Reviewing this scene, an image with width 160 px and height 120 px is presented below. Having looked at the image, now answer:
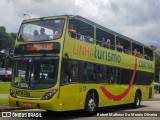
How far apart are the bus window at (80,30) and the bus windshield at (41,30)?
506 millimetres

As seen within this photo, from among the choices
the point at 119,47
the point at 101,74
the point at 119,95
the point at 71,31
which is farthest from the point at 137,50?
the point at 71,31

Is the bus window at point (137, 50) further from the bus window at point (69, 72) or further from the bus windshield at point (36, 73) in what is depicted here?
the bus windshield at point (36, 73)

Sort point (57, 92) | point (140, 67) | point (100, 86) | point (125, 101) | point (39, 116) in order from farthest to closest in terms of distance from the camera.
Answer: point (140, 67)
point (125, 101)
point (100, 86)
point (39, 116)
point (57, 92)

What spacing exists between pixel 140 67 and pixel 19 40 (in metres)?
9.66

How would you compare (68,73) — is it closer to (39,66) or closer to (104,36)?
(39,66)

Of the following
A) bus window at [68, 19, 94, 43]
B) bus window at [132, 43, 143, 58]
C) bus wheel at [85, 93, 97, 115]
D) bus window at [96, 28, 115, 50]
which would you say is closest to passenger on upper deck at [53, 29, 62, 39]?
bus window at [68, 19, 94, 43]

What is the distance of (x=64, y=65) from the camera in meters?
A: 13.7

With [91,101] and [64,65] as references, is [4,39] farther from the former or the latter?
[64,65]

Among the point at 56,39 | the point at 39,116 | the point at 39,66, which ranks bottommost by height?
the point at 39,116

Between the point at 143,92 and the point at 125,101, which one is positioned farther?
the point at 143,92

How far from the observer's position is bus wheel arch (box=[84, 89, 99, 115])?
50.4 feet

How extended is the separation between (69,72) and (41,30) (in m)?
2.04

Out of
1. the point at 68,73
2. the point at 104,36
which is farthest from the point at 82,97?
the point at 104,36

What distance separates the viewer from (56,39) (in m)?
13.9
